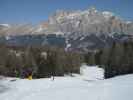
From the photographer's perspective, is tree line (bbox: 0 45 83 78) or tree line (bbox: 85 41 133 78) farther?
tree line (bbox: 0 45 83 78)

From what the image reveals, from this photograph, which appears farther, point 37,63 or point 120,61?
point 37,63

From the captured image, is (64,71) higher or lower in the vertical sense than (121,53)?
lower

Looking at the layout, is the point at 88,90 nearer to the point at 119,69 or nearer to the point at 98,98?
the point at 98,98

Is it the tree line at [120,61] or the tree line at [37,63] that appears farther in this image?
the tree line at [37,63]

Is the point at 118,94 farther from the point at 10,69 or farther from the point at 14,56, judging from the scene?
the point at 14,56

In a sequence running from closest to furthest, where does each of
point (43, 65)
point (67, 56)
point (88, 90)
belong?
point (88, 90) < point (43, 65) < point (67, 56)

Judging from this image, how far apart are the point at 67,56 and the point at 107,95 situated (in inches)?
2444

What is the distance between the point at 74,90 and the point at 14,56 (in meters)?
55.8

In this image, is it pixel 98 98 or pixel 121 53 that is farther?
pixel 121 53

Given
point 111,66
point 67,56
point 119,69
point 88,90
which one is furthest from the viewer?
point 67,56

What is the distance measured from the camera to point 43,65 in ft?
234

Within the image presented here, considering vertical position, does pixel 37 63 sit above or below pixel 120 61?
below

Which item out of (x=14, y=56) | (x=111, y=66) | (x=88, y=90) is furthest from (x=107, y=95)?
(x=14, y=56)

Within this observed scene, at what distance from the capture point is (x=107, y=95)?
17.7 meters
